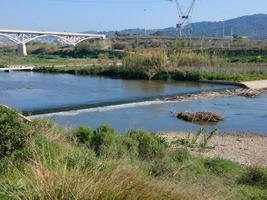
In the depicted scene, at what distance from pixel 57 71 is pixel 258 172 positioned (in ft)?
181

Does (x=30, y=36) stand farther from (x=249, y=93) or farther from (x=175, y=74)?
(x=249, y=93)

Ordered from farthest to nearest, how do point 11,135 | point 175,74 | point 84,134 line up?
point 175,74 → point 84,134 → point 11,135

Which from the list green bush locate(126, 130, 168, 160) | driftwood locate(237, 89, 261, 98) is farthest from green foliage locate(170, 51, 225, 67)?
green bush locate(126, 130, 168, 160)

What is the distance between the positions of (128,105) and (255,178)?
21960mm

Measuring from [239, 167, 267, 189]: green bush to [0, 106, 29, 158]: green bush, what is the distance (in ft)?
14.0

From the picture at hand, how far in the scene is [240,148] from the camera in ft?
58.7

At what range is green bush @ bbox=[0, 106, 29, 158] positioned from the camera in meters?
6.59

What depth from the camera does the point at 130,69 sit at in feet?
174

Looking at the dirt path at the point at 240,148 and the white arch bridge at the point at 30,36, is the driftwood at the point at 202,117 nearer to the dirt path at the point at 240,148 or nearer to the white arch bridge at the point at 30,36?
the dirt path at the point at 240,148

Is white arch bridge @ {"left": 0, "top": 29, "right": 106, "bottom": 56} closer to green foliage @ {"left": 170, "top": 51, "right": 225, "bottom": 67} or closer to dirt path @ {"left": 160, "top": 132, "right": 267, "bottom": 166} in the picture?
green foliage @ {"left": 170, "top": 51, "right": 225, "bottom": 67}

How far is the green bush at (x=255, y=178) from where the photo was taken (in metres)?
9.41

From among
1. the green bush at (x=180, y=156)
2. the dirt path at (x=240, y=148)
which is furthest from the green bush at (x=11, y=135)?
the dirt path at (x=240, y=148)

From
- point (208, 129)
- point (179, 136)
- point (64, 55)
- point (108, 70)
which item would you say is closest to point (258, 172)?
point (179, 136)

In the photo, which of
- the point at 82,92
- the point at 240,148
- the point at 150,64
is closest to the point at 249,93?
the point at 82,92
